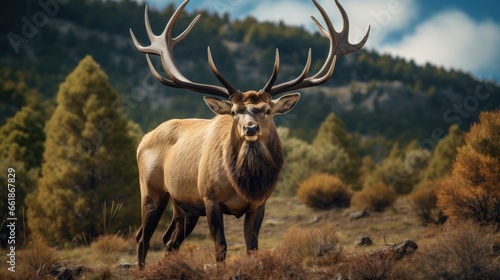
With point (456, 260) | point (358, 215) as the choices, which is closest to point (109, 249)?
point (456, 260)

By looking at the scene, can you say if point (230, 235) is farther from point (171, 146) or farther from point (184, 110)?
point (184, 110)

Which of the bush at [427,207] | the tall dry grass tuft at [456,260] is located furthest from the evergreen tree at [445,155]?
the tall dry grass tuft at [456,260]

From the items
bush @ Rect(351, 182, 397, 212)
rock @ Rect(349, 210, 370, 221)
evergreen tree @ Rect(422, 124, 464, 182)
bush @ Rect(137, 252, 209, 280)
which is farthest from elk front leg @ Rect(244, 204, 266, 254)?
evergreen tree @ Rect(422, 124, 464, 182)

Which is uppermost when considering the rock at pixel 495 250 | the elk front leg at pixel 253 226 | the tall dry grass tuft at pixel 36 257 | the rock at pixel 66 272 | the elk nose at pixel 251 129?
the elk nose at pixel 251 129

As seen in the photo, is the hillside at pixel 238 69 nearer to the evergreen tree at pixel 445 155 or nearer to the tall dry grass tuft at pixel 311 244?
the evergreen tree at pixel 445 155

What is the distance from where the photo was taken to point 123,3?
17350 cm

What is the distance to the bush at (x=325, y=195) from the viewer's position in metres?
18.9

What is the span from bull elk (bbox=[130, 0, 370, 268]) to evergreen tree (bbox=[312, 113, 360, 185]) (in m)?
19.1

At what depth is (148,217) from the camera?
8.66 metres

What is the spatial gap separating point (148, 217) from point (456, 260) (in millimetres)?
4824

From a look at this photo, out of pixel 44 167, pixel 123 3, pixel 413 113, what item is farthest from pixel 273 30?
pixel 44 167

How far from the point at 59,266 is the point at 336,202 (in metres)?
12.5

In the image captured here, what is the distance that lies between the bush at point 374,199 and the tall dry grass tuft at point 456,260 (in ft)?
36.5

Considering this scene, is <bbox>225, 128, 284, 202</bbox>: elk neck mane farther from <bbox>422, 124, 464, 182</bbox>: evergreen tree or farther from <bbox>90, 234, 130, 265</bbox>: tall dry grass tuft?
<bbox>422, 124, 464, 182</bbox>: evergreen tree
